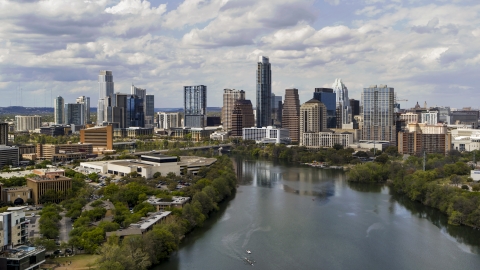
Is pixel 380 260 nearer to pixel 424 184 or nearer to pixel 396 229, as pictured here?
pixel 396 229

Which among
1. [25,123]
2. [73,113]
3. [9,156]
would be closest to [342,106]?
[73,113]

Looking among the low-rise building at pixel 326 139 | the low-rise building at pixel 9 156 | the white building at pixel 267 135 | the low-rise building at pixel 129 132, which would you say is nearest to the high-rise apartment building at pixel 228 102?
the white building at pixel 267 135

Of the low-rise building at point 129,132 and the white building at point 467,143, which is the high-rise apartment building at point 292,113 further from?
the white building at point 467,143

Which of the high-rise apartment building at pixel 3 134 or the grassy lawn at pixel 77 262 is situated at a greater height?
the high-rise apartment building at pixel 3 134

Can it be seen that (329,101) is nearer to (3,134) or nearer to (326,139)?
(326,139)

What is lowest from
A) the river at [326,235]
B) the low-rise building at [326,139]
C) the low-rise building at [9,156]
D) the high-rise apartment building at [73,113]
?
the river at [326,235]

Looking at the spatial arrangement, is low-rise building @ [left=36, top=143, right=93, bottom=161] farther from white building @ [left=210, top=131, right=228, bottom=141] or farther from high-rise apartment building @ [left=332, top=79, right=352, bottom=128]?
high-rise apartment building @ [left=332, top=79, right=352, bottom=128]

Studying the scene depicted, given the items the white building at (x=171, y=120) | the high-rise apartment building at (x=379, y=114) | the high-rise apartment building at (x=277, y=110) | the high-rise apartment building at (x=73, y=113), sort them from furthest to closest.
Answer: the white building at (x=171, y=120) < the high-rise apartment building at (x=277, y=110) < the high-rise apartment building at (x=73, y=113) < the high-rise apartment building at (x=379, y=114)

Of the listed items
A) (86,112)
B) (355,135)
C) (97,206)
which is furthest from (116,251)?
(86,112)
